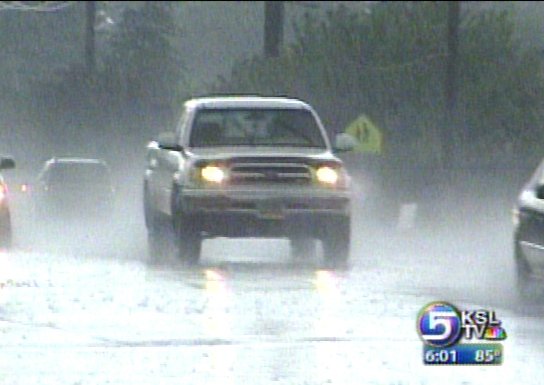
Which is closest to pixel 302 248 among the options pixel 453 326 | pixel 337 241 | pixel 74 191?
pixel 337 241

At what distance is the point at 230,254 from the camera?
2739cm

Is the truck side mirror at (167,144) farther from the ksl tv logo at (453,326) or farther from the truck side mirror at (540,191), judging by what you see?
the ksl tv logo at (453,326)

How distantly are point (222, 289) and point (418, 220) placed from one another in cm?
2009

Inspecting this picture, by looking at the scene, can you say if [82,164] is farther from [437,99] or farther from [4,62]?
[4,62]

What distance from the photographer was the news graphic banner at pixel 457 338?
14.2 m

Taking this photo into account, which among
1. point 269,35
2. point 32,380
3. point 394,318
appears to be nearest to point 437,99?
point 269,35

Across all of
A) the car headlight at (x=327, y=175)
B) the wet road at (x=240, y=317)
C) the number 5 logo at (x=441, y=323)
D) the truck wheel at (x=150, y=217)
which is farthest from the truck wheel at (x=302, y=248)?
the number 5 logo at (x=441, y=323)

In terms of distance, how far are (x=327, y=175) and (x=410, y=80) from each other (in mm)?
38689

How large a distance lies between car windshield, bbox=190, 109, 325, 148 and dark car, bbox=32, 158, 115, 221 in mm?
18584

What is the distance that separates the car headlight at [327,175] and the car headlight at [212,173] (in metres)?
1.11

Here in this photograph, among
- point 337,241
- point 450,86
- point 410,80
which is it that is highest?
point 337,241

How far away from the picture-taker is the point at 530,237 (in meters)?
19.2

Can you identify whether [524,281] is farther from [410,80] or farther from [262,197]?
[410,80]

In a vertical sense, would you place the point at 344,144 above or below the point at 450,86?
above
